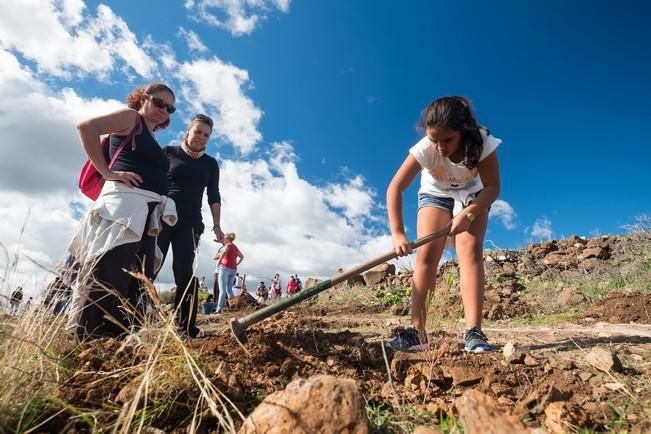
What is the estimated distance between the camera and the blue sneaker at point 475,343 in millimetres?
2589

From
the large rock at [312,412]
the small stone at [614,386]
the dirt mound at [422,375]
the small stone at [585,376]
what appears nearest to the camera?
the large rock at [312,412]

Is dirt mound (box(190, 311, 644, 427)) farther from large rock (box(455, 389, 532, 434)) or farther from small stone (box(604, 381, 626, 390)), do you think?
large rock (box(455, 389, 532, 434))

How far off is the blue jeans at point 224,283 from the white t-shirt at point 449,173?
19.5 feet

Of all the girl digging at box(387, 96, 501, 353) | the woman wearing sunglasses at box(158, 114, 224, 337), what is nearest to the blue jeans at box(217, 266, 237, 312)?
the woman wearing sunglasses at box(158, 114, 224, 337)

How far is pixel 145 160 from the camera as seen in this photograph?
8.59 feet

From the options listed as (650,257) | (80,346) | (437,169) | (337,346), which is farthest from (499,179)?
(650,257)

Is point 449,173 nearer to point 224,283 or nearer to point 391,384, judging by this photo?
point 391,384

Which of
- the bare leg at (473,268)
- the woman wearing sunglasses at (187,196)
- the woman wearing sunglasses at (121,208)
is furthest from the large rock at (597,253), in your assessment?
the woman wearing sunglasses at (121,208)

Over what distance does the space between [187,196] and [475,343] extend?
2416mm

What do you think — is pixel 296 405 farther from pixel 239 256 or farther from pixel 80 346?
pixel 239 256

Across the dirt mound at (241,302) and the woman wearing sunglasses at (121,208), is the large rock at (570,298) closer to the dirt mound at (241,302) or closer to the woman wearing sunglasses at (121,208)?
the woman wearing sunglasses at (121,208)

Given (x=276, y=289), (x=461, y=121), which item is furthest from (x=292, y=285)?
(x=461, y=121)

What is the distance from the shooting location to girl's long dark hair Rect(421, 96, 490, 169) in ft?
8.30

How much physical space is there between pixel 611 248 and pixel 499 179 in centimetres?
695
